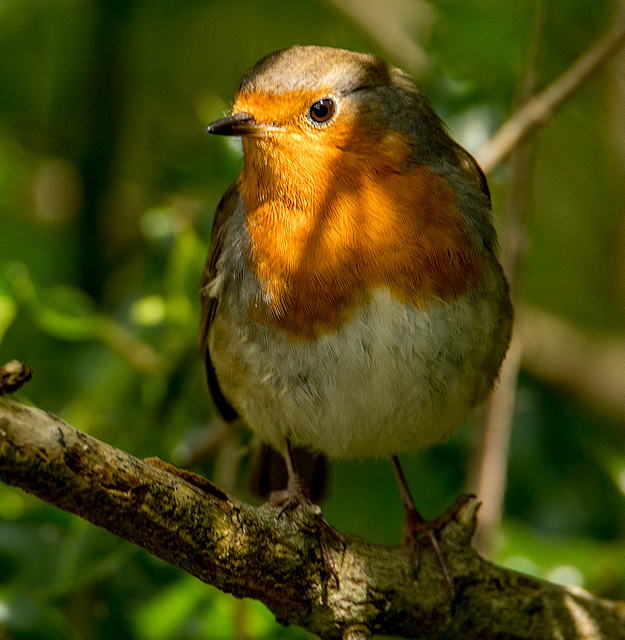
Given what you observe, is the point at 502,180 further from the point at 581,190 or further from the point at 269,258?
the point at 269,258

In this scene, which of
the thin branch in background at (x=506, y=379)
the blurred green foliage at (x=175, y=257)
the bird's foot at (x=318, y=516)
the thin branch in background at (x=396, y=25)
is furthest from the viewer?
the thin branch in background at (x=396, y=25)

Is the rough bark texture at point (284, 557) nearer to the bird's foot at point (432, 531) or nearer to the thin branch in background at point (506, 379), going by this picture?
the bird's foot at point (432, 531)

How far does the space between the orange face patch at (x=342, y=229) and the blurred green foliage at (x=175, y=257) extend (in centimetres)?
84

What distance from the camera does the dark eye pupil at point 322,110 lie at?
2.86 metres

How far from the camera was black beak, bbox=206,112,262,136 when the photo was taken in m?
2.78

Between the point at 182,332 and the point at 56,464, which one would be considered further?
the point at 182,332

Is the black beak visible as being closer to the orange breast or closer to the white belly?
the orange breast

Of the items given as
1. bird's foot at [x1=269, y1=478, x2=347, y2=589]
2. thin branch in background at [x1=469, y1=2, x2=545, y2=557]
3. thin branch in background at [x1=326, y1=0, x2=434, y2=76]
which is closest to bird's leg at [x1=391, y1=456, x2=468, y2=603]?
thin branch in background at [x1=469, y1=2, x2=545, y2=557]

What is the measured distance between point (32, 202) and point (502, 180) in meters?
2.72

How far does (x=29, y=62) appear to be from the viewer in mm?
4895

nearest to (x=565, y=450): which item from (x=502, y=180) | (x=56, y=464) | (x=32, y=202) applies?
(x=502, y=180)

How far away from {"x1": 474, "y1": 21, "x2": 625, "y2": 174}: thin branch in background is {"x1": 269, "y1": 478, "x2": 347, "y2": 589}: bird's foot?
63.2 inches

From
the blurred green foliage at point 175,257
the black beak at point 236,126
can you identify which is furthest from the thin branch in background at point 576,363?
the black beak at point 236,126

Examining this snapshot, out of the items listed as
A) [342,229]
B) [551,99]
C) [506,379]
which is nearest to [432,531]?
[506,379]
